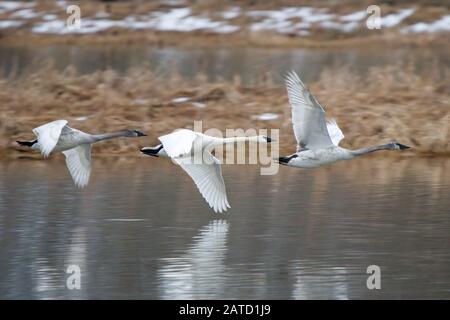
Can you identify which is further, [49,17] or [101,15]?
[49,17]

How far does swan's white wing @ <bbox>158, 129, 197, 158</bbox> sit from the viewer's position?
13914 millimetres

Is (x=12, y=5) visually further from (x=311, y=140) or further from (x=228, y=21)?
(x=311, y=140)

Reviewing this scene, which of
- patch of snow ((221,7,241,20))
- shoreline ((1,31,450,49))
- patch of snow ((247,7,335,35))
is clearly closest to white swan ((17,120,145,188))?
shoreline ((1,31,450,49))

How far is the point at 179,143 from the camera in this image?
46.3 feet

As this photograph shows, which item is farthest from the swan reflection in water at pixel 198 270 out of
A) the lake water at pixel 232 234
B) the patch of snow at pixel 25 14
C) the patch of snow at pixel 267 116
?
the patch of snow at pixel 25 14

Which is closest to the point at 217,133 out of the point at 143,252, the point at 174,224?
the point at 174,224

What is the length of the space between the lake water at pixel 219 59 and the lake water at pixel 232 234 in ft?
29.8

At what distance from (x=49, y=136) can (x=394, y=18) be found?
2396 centimetres

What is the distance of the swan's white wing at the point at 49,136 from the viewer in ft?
46.0

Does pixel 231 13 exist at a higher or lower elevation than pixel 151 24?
higher

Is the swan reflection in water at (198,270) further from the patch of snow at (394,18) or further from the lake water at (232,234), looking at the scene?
the patch of snow at (394,18)

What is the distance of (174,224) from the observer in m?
15.2

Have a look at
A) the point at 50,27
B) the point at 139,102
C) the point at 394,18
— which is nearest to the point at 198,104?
the point at 139,102

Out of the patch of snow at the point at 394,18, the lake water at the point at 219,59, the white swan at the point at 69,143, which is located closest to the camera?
the white swan at the point at 69,143
